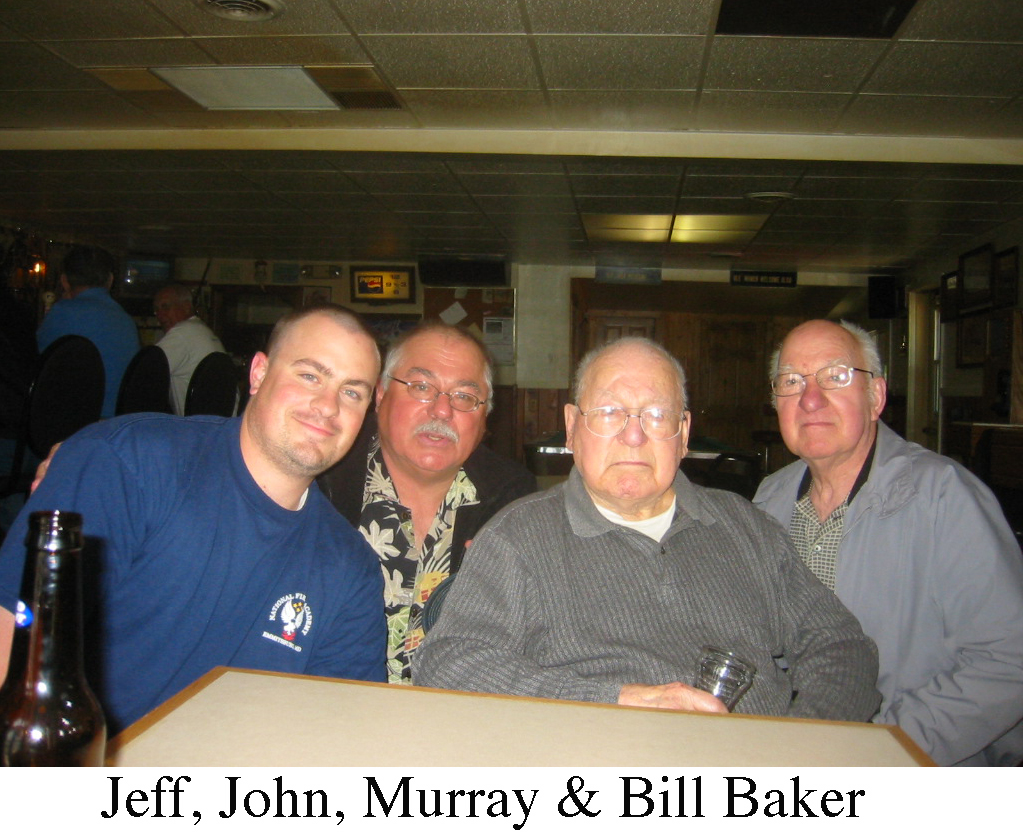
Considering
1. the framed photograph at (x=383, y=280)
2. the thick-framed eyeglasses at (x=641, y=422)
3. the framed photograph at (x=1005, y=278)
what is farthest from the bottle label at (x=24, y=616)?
the framed photograph at (x=383, y=280)

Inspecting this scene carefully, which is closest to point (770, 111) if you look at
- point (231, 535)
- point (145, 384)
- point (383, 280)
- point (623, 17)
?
point (623, 17)

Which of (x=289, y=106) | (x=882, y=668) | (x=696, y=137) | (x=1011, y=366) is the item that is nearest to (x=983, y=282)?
(x=1011, y=366)

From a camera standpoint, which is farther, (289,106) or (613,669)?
(289,106)

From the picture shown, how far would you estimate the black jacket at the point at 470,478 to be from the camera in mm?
2033

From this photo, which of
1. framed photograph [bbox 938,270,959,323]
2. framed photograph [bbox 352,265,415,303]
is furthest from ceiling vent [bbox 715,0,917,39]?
framed photograph [bbox 352,265,415,303]

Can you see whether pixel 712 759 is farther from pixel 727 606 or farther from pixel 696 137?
pixel 696 137

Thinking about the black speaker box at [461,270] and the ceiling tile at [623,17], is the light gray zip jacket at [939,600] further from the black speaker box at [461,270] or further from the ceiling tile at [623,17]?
the black speaker box at [461,270]

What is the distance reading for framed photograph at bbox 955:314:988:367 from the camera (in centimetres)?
721

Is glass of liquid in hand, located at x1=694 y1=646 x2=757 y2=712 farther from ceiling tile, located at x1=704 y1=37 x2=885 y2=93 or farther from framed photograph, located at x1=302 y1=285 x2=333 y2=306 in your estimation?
framed photograph, located at x1=302 y1=285 x2=333 y2=306

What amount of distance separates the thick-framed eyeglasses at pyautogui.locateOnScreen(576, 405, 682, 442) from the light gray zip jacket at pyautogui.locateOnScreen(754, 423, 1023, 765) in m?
0.52

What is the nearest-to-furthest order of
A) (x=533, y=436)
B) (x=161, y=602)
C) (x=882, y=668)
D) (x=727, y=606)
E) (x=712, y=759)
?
(x=712, y=759) → (x=161, y=602) → (x=727, y=606) → (x=882, y=668) → (x=533, y=436)

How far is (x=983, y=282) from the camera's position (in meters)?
7.15

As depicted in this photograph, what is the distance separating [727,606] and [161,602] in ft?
3.54
